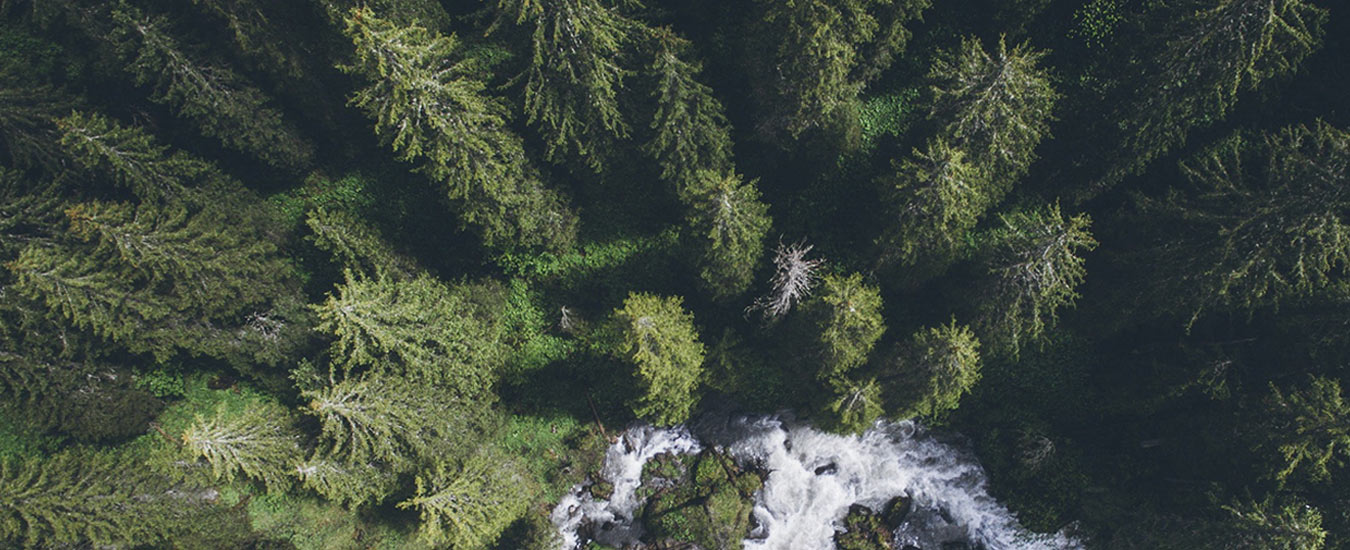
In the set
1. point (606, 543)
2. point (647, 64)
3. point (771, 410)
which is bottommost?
point (606, 543)

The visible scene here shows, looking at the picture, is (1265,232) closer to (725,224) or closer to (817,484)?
(725,224)

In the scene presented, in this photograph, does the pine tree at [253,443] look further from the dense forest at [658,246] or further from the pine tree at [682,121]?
the pine tree at [682,121]

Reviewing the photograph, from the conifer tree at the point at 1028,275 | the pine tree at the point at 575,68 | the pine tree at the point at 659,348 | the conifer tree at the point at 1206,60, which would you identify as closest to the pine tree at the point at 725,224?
the pine tree at the point at 659,348

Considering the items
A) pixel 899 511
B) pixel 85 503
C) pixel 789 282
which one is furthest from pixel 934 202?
pixel 85 503

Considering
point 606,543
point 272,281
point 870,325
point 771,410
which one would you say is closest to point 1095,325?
point 870,325

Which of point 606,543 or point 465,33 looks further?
point 606,543

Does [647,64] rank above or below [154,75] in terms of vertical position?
above

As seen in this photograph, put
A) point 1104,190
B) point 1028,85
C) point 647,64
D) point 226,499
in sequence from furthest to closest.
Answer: point 226,499 → point 1104,190 → point 647,64 → point 1028,85

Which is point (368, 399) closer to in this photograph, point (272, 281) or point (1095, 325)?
point (272, 281)
